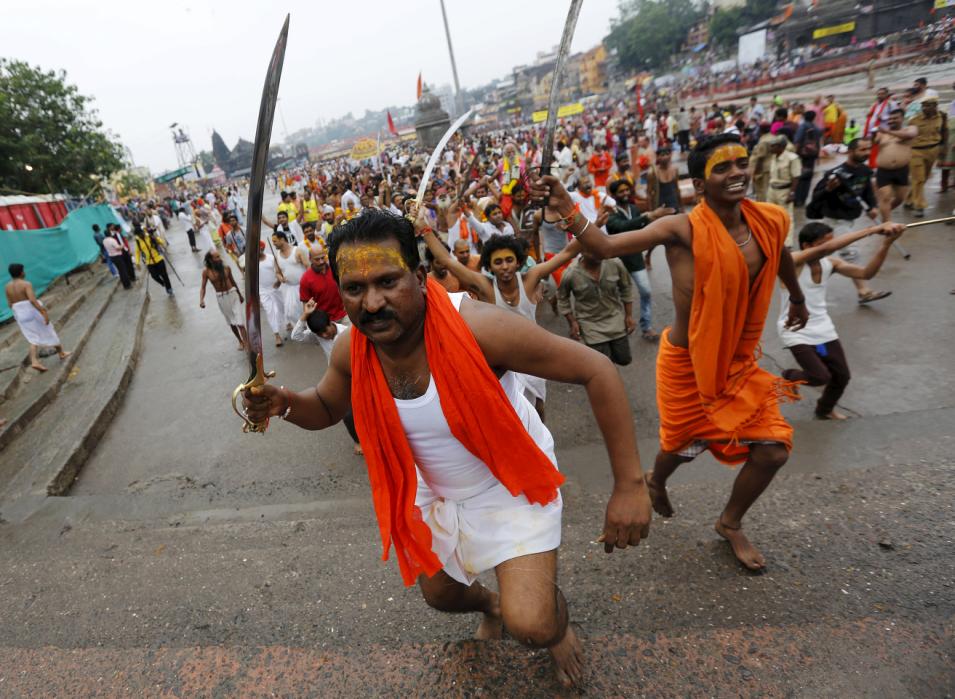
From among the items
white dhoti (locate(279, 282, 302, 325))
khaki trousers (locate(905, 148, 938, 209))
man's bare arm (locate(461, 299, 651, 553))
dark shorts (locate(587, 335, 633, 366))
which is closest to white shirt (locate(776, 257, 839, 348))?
dark shorts (locate(587, 335, 633, 366))

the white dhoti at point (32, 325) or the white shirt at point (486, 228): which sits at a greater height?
the white shirt at point (486, 228)

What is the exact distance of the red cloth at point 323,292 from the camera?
16.9ft

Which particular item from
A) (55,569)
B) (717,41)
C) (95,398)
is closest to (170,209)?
(95,398)

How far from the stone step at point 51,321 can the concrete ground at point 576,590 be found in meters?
4.08

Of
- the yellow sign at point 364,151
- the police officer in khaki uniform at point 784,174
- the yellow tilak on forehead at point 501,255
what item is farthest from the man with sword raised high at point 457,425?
the yellow sign at point 364,151

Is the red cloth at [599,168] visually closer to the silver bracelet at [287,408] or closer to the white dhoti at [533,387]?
the white dhoti at [533,387]

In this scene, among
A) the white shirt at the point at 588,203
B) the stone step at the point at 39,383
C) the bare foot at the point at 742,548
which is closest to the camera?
the bare foot at the point at 742,548

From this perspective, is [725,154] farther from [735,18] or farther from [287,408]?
[735,18]

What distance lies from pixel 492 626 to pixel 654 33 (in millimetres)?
80770

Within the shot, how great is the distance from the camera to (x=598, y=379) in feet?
5.87

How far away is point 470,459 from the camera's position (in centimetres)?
195

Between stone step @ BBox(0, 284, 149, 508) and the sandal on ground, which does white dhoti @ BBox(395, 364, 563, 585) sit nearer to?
stone step @ BBox(0, 284, 149, 508)

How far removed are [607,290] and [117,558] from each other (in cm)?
370

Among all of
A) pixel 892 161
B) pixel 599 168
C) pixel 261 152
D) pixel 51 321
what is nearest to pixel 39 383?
pixel 51 321
